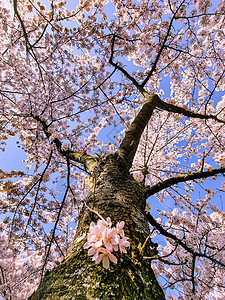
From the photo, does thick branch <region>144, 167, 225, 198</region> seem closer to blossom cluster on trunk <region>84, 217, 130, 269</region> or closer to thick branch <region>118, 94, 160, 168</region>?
thick branch <region>118, 94, 160, 168</region>

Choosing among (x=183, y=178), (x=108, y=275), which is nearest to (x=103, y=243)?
(x=108, y=275)

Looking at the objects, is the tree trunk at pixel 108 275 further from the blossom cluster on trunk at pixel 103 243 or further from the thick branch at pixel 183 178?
the thick branch at pixel 183 178

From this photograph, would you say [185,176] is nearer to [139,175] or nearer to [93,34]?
[139,175]

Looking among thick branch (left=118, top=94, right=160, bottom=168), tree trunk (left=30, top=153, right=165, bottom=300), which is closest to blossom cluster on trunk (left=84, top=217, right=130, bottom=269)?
tree trunk (left=30, top=153, right=165, bottom=300)

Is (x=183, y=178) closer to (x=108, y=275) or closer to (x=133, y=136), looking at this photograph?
(x=133, y=136)

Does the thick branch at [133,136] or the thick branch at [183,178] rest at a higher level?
the thick branch at [133,136]

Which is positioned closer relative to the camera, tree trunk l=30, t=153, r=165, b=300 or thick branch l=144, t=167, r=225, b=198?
tree trunk l=30, t=153, r=165, b=300

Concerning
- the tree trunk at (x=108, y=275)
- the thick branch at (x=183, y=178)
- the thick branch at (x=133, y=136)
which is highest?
the thick branch at (x=133, y=136)

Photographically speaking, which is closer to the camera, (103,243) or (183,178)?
(103,243)

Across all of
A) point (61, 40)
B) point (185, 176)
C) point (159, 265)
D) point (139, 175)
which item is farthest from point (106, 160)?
point (159, 265)

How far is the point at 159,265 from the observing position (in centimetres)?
657

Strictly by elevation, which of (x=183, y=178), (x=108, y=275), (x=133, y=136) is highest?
(x=133, y=136)

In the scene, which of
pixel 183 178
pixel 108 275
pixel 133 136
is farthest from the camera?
pixel 133 136

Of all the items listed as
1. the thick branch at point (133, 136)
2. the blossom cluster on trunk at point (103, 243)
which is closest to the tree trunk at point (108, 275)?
the blossom cluster on trunk at point (103, 243)
